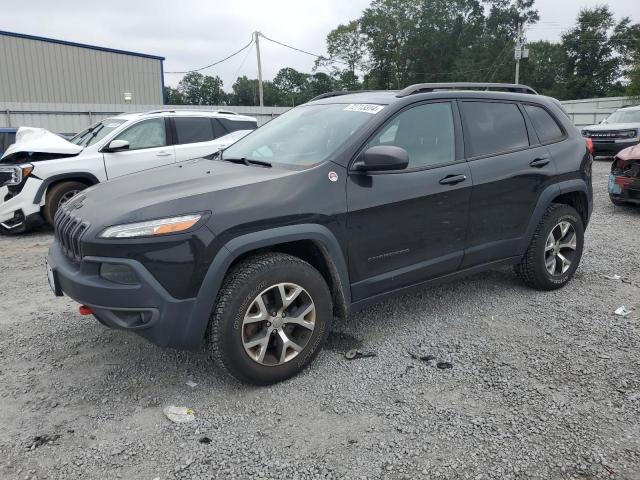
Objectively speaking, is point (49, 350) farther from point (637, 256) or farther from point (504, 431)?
point (637, 256)

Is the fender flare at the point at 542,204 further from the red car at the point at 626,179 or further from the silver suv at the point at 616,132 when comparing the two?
the silver suv at the point at 616,132

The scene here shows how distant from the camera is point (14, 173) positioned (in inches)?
275

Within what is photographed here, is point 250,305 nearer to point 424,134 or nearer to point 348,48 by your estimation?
point 424,134

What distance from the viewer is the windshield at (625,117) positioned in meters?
16.0

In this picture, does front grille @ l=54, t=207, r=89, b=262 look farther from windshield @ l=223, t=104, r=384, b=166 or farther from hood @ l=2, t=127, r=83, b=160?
hood @ l=2, t=127, r=83, b=160

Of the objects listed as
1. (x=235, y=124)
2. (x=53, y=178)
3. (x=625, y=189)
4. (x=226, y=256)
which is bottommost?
(x=625, y=189)

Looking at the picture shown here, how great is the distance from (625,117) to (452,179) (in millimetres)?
15728

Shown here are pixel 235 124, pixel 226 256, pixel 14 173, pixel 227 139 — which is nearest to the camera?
pixel 226 256

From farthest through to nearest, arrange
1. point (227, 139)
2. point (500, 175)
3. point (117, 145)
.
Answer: point (227, 139)
point (117, 145)
point (500, 175)

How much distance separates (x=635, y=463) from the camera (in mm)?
2400

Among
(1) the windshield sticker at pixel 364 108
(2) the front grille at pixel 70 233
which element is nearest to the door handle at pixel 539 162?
(1) the windshield sticker at pixel 364 108

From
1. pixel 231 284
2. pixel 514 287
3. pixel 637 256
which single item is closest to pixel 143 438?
pixel 231 284

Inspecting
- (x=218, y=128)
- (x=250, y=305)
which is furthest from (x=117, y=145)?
(x=250, y=305)

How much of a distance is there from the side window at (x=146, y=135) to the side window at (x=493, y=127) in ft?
17.8
